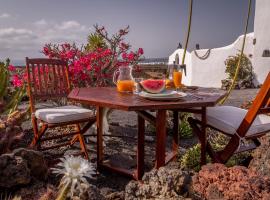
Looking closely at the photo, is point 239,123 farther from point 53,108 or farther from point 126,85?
point 53,108

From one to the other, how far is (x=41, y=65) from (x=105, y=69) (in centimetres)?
144

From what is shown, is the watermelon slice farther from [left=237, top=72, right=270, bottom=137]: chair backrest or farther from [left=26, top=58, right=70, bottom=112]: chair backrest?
[left=26, top=58, right=70, bottom=112]: chair backrest

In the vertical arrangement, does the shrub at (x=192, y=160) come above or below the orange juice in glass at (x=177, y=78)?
below

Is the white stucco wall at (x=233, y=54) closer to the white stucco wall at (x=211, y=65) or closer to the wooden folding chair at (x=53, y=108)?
the white stucco wall at (x=211, y=65)

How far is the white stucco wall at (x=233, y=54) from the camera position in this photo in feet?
43.3

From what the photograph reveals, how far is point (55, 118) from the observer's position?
344 cm

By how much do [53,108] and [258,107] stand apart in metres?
2.38

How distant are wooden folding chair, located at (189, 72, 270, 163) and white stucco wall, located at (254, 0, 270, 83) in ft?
35.6

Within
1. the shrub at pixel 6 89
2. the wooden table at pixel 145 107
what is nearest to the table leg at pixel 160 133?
the wooden table at pixel 145 107

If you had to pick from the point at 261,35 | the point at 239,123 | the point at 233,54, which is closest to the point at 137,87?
the point at 239,123

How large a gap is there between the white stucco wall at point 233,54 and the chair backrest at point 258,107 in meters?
11.3

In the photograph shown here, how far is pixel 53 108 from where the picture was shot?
13.1 feet

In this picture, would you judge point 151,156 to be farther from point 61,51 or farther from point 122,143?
point 61,51

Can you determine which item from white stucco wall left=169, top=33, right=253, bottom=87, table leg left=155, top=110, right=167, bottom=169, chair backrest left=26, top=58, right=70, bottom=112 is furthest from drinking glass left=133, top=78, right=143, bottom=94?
white stucco wall left=169, top=33, right=253, bottom=87
